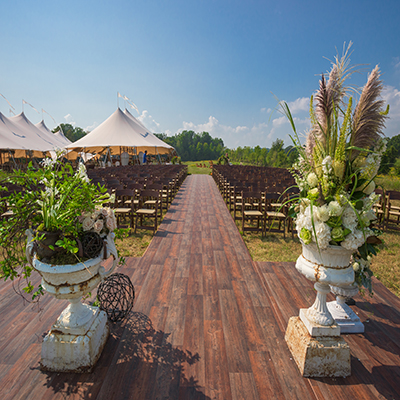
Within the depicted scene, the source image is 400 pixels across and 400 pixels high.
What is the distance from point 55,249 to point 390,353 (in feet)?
10.3

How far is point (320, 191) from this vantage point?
1799 mm

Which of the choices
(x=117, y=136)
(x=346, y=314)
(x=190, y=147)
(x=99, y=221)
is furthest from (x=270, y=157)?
(x=190, y=147)

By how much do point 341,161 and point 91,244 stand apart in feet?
6.53

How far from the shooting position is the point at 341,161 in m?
1.67

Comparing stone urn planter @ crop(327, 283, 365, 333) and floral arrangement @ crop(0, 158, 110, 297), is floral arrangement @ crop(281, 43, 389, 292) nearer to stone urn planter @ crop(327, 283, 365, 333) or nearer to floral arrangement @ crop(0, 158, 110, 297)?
stone urn planter @ crop(327, 283, 365, 333)

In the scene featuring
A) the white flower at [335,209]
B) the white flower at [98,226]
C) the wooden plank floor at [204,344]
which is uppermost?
the white flower at [335,209]

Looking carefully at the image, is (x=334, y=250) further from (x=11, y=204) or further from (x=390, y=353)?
(x=11, y=204)

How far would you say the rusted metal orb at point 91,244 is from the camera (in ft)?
5.99

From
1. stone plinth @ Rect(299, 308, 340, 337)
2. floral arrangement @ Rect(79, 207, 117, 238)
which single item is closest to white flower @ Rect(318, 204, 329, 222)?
stone plinth @ Rect(299, 308, 340, 337)

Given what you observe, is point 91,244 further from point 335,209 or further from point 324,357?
point 324,357

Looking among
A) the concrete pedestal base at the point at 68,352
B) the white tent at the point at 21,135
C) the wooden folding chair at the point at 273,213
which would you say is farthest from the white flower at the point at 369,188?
the white tent at the point at 21,135

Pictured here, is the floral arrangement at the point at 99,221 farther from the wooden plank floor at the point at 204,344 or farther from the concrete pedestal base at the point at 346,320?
the concrete pedestal base at the point at 346,320

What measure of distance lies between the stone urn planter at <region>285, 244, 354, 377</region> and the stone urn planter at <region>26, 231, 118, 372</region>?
1.69 metres

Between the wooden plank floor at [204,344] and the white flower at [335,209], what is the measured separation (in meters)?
1.43
